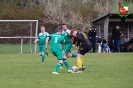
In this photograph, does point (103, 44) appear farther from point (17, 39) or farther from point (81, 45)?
point (81, 45)

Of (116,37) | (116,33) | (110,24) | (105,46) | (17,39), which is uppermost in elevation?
(110,24)

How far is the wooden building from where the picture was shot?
107 feet

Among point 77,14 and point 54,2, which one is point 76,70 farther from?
point 54,2

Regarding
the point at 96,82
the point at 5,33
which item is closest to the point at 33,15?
the point at 5,33

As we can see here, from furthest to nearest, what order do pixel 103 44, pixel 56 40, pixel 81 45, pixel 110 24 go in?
1. pixel 110 24
2. pixel 103 44
3. pixel 81 45
4. pixel 56 40

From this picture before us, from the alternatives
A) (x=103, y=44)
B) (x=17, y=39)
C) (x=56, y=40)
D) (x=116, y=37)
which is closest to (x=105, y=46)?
(x=103, y=44)

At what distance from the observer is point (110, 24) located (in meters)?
34.6

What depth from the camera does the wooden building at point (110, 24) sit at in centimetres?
3266

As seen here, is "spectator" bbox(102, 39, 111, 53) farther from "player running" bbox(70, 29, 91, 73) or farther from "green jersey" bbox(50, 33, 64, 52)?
"green jersey" bbox(50, 33, 64, 52)

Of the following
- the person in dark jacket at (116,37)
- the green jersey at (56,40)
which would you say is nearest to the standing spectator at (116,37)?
the person in dark jacket at (116,37)

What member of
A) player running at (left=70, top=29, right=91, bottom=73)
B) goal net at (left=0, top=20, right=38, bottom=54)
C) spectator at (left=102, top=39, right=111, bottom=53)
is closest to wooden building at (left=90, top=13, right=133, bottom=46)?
spectator at (left=102, top=39, right=111, bottom=53)

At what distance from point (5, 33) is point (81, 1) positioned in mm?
20815

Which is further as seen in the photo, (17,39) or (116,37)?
(17,39)

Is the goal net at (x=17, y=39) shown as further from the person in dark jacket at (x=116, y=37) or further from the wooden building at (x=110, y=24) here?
the person in dark jacket at (x=116, y=37)
